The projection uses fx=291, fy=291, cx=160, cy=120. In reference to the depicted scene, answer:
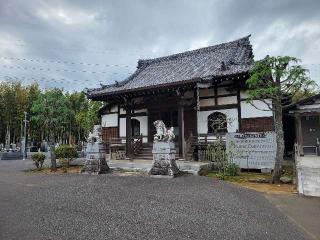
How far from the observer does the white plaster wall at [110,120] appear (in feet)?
75.1

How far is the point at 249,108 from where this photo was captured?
17.2m

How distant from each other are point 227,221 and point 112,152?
14.8 metres

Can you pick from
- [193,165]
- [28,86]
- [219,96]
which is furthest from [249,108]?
[28,86]

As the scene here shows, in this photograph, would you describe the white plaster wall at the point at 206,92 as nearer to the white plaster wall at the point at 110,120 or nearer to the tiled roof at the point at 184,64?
the tiled roof at the point at 184,64

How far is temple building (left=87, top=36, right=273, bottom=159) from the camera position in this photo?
1670 cm

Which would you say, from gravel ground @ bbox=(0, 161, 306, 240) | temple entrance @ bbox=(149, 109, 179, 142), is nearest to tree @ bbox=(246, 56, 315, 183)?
gravel ground @ bbox=(0, 161, 306, 240)

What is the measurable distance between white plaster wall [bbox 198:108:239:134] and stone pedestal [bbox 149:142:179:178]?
5.89 meters

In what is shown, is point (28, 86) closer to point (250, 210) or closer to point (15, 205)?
point (15, 205)

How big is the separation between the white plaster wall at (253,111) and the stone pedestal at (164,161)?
6.31 meters

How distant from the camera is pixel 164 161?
12.9 metres

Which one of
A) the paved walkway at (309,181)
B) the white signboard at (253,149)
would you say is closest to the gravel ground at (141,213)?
the paved walkway at (309,181)

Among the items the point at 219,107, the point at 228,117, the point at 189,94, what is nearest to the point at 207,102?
the point at 219,107

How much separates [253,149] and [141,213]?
8.66 m

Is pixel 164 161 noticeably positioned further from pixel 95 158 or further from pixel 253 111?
pixel 253 111
